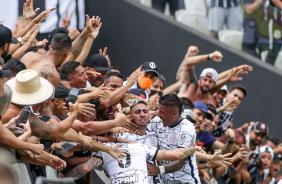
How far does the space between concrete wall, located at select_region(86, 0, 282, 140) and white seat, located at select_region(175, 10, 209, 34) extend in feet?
0.42

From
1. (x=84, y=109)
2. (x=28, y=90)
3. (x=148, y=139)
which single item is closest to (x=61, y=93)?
(x=84, y=109)

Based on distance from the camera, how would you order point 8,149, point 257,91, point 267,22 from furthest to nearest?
point 257,91, point 267,22, point 8,149

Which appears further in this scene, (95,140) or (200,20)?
(200,20)

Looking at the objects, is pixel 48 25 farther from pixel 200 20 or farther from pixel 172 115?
pixel 172 115

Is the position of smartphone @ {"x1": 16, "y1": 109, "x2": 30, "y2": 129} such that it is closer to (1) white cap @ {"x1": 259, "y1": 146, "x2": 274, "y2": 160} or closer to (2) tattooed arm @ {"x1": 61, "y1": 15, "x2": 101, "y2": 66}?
(2) tattooed arm @ {"x1": 61, "y1": 15, "x2": 101, "y2": 66}

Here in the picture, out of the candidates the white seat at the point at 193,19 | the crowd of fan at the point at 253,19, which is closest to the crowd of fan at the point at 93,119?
the crowd of fan at the point at 253,19

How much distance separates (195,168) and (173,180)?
0.35m

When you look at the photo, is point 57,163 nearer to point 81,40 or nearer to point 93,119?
point 93,119

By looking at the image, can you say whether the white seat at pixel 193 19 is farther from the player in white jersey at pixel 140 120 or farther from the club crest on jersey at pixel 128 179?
the club crest on jersey at pixel 128 179

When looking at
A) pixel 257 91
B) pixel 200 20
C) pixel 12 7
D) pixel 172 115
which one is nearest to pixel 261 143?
pixel 257 91

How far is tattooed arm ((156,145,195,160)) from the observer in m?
8.64

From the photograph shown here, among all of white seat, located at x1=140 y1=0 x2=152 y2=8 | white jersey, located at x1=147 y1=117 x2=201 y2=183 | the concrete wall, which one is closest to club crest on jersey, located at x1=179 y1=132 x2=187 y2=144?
white jersey, located at x1=147 y1=117 x2=201 y2=183

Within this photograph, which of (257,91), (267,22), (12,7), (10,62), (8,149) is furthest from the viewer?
(257,91)

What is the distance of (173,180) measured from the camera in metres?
9.28
